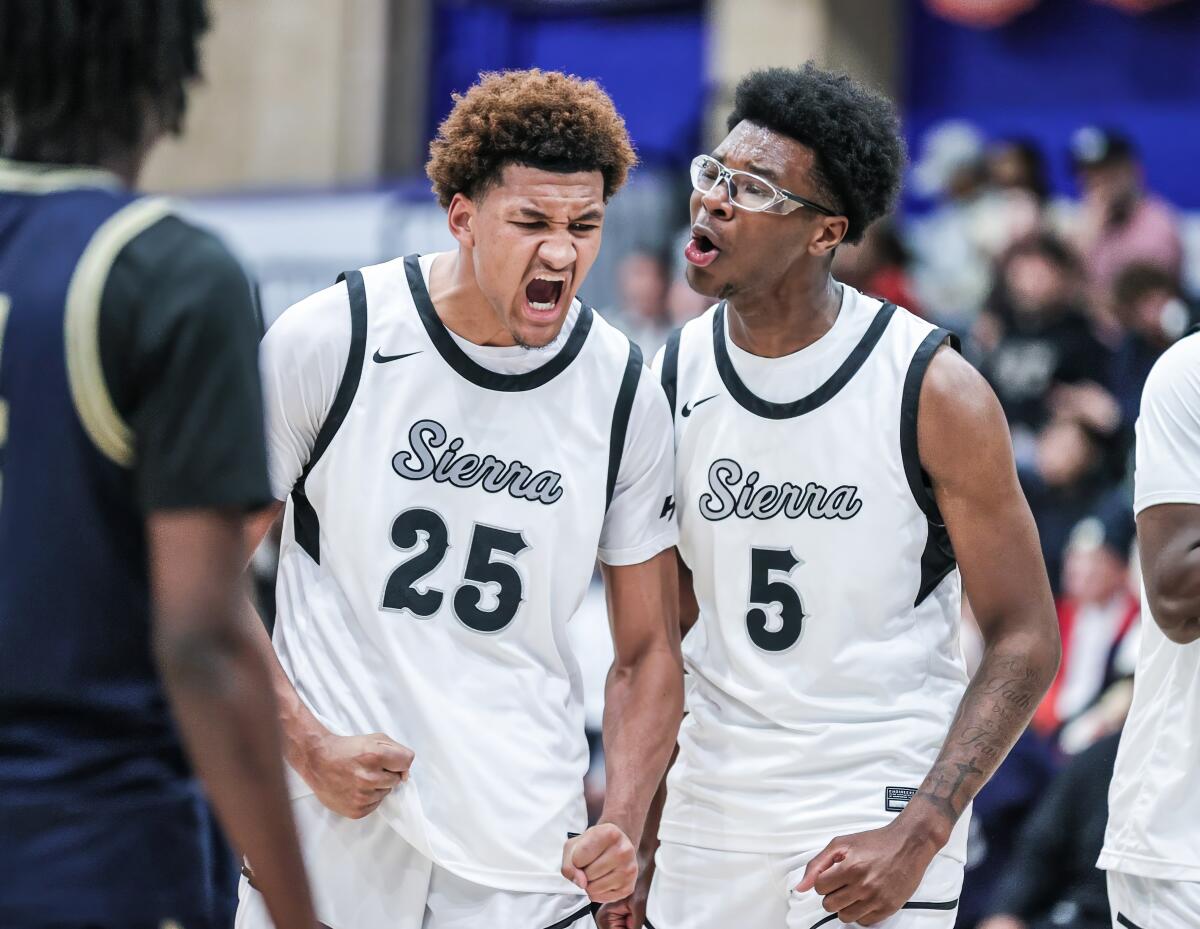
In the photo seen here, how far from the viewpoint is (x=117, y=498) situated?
7.25 feet

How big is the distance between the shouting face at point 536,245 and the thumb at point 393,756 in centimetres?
89

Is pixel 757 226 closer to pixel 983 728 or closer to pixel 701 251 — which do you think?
pixel 701 251

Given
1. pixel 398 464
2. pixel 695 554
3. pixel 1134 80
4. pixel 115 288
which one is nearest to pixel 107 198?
pixel 115 288

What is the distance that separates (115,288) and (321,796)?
1.70m

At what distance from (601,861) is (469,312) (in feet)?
3.95

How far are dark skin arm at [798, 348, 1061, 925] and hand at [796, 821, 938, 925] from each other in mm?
33

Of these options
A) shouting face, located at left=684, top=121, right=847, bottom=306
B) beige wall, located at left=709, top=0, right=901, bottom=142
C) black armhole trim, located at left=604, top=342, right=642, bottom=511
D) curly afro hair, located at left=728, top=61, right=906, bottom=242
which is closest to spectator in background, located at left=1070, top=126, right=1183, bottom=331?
beige wall, located at left=709, top=0, right=901, bottom=142

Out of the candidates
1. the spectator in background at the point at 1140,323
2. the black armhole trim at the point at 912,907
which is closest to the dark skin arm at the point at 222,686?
the black armhole trim at the point at 912,907

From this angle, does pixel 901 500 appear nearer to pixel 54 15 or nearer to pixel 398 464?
pixel 398 464

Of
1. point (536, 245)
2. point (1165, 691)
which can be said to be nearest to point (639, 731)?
point (536, 245)

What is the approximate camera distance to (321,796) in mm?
3596

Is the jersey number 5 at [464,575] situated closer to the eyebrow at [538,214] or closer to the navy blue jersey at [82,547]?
the eyebrow at [538,214]

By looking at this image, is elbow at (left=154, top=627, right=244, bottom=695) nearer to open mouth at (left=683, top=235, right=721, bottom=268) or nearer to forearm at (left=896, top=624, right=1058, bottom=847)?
forearm at (left=896, top=624, right=1058, bottom=847)

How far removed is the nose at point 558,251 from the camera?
12.3 feet
